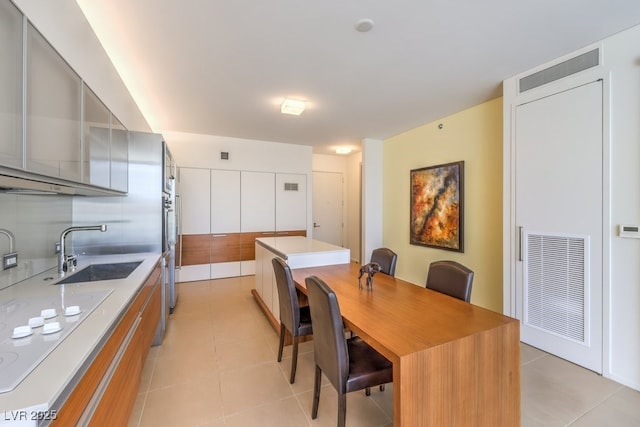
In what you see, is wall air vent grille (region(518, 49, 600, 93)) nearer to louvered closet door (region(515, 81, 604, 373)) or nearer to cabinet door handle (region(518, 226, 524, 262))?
louvered closet door (region(515, 81, 604, 373))

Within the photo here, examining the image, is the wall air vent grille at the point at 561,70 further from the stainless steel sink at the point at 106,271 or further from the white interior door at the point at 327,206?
the white interior door at the point at 327,206

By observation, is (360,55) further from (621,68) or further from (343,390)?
(343,390)

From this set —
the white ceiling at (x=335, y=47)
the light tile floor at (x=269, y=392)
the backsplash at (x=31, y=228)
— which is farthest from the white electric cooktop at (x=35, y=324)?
the white ceiling at (x=335, y=47)

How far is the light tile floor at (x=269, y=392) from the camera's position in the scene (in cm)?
179

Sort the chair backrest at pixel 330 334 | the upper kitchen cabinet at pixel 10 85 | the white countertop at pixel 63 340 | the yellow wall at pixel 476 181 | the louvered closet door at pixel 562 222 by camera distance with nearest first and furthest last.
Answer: the white countertop at pixel 63 340 → the upper kitchen cabinet at pixel 10 85 → the chair backrest at pixel 330 334 → the louvered closet door at pixel 562 222 → the yellow wall at pixel 476 181

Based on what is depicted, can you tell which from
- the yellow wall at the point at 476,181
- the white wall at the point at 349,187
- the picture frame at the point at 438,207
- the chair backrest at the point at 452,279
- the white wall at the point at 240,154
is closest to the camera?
the chair backrest at the point at 452,279

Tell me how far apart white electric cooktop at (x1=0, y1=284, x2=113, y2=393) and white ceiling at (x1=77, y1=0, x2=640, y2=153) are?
1.96m

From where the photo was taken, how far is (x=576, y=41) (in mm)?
2279

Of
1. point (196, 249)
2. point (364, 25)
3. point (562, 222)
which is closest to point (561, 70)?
point (562, 222)

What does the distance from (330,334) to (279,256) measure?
1.46 meters

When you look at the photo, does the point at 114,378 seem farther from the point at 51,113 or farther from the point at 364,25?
the point at 364,25

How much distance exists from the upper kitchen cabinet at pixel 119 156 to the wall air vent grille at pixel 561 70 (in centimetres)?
390

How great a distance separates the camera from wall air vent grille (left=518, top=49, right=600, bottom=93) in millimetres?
2301

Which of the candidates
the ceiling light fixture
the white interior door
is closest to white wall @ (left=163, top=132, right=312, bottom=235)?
the white interior door
